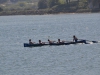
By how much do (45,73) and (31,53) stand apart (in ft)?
49.5

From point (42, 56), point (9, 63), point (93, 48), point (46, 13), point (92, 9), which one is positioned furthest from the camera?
point (46, 13)

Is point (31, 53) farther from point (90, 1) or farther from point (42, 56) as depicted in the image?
Answer: point (90, 1)

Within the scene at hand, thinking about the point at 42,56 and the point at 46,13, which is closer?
the point at 42,56

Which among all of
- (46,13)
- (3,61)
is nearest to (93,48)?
(3,61)

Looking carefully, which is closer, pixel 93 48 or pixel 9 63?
pixel 9 63

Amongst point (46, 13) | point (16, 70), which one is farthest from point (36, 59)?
point (46, 13)

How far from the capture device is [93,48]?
63.9m

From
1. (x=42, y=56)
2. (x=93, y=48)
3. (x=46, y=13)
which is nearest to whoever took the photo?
(x=42, y=56)

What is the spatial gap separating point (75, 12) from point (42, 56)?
388ft

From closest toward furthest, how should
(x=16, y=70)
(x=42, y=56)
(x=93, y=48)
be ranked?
(x=16, y=70) < (x=42, y=56) < (x=93, y=48)

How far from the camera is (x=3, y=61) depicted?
55.7m

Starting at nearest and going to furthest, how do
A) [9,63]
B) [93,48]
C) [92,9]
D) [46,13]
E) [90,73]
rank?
1. [90,73]
2. [9,63]
3. [93,48]
4. [92,9]
5. [46,13]

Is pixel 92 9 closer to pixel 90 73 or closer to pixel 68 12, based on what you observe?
pixel 68 12

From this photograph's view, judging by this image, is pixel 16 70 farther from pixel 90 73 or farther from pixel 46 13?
pixel 46 13
